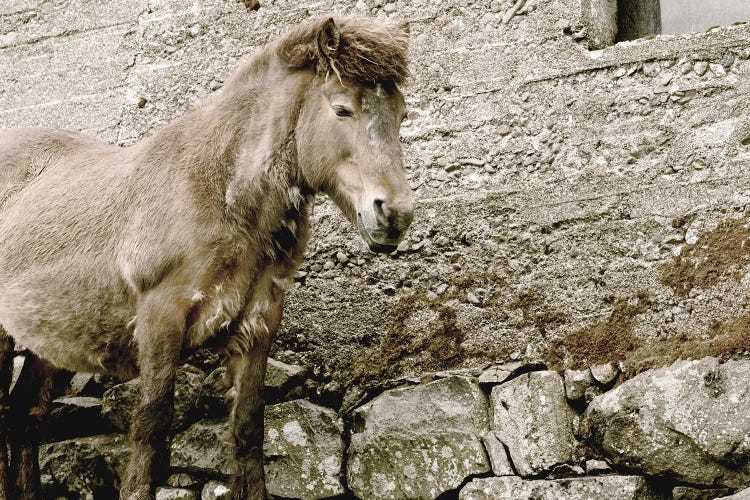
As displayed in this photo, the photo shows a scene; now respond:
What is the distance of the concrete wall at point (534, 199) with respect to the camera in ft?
12.6

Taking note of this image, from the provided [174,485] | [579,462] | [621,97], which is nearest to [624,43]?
[621,97]

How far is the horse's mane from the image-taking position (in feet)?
11.2

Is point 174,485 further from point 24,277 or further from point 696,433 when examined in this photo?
point 696,433

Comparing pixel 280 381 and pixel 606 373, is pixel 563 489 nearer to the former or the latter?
pixel 606 373

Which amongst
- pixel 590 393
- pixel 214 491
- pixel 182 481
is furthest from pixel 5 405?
pixel 590 393

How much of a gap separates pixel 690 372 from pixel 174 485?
241 cm

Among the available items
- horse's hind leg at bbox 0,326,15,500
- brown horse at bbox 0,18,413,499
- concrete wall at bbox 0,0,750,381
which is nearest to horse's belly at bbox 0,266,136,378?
brown horse at bbox 0,18,413,499

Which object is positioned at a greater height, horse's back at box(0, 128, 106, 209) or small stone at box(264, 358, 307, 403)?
horse's back at box(0, 128, 106, 209)

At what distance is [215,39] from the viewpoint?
497cm

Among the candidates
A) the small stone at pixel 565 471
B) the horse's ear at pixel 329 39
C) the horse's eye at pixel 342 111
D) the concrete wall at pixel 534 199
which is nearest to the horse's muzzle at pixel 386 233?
the horse's eye at pixel 342 111

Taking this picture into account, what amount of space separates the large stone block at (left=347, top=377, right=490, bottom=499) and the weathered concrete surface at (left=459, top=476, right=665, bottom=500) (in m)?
0.09

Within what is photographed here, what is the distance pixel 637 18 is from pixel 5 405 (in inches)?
149

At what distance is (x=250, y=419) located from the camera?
12.2 ft

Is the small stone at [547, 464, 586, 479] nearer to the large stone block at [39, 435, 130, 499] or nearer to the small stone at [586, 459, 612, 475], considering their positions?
the small stone at [586, 459, 612, 475]
